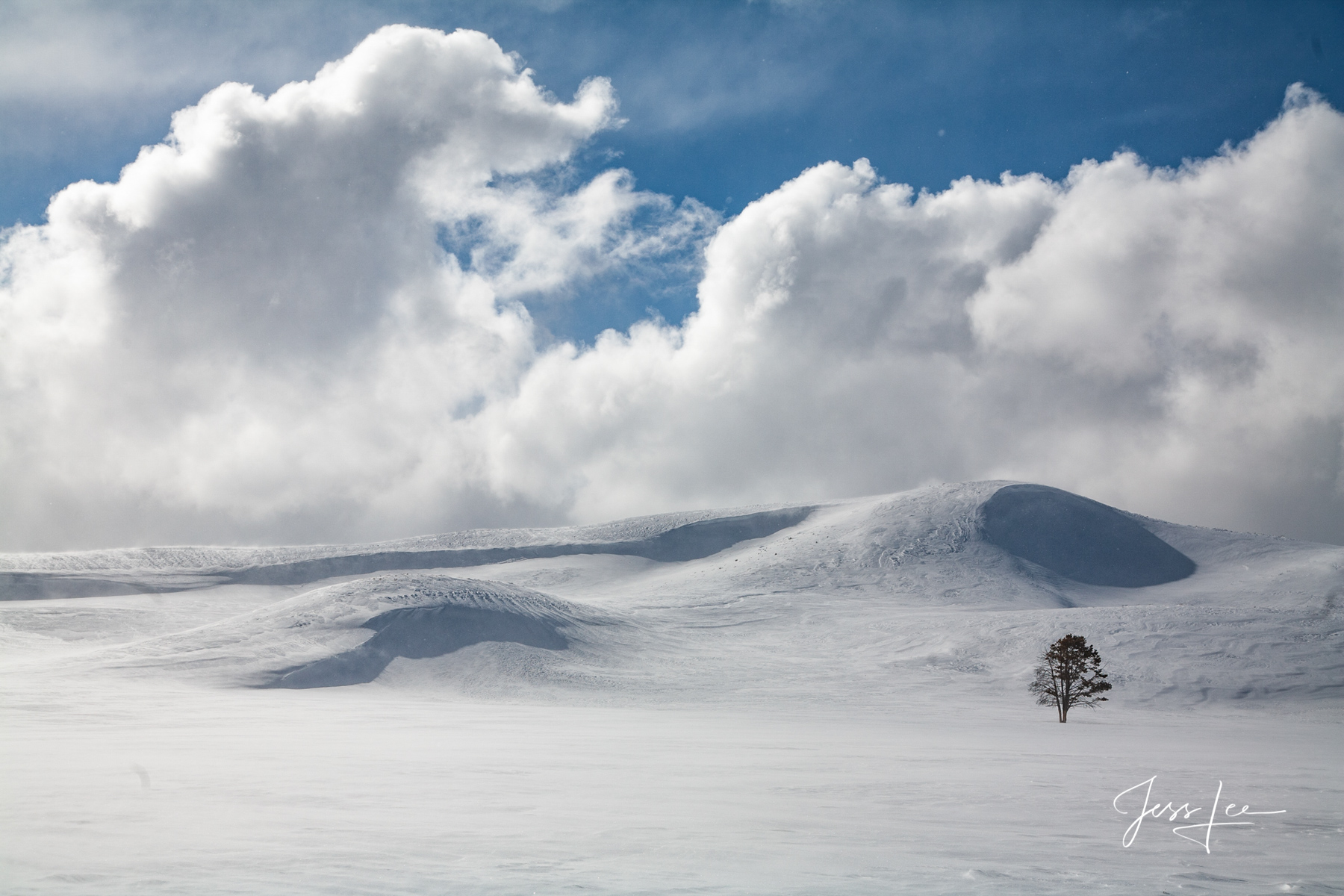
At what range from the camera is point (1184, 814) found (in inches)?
530

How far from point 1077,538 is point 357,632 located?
295 ft

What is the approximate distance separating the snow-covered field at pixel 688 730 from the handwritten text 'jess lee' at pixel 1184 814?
0.16m

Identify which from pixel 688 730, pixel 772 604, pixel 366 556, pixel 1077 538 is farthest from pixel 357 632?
pixel 1077 538

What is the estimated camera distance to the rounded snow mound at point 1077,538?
10756 centimetres

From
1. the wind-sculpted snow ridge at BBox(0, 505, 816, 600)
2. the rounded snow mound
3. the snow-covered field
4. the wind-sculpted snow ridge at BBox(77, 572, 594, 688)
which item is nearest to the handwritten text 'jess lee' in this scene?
the snow-covered field

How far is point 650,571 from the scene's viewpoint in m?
120

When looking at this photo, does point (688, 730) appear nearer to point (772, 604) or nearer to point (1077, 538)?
point (772, 604)

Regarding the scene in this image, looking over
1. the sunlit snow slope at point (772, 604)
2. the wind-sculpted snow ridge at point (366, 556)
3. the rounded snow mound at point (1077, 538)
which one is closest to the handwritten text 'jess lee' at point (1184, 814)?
the sunlit snow slope at point (772, 604)

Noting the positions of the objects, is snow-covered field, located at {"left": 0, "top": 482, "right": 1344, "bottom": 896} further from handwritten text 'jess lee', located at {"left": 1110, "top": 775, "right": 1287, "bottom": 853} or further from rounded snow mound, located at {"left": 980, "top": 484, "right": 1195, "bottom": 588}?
rounded snow mound, located at {"left": 980, "top": 484, "right": 1195, "bottom": 588}

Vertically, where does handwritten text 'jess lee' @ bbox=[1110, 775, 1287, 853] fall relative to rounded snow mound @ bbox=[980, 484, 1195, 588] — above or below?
below

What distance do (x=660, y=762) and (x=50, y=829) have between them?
11.5 m

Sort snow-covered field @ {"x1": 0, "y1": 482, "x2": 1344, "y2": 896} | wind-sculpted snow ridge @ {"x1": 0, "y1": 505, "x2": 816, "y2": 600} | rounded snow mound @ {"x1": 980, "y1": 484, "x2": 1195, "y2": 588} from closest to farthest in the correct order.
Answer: snow-covered field @ {"x1": 0, "y1": 482, "x2": 1344, "y2": 896} < rounded snow mound @ {"x1": 980, "y1": 484, "x2": 1195, "y2": 588} < wind-sculpted snow ridge @ {"x1": 0, "y1": 505, "x2": 816, "y2": 600}

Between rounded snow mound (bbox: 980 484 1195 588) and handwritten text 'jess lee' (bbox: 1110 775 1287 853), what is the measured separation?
98279mm

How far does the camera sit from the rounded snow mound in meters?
108
